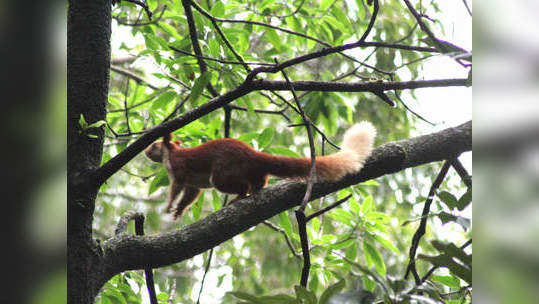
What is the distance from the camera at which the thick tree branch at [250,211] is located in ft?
5.19

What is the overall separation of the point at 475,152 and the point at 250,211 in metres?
1.37

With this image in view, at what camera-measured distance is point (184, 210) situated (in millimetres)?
2803

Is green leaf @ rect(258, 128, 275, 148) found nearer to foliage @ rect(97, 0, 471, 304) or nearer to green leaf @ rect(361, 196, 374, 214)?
foliage @ rect(97, 0, 471, 304)

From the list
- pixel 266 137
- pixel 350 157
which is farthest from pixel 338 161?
pixel 266 137

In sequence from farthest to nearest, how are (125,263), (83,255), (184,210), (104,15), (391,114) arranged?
(391,114) < (184,210) < (104,15) < (125,263) < (83,255)

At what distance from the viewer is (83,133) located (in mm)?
1522

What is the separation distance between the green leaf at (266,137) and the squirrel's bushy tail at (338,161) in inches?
4.5

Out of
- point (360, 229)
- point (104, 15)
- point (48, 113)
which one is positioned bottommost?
point (48, 113)

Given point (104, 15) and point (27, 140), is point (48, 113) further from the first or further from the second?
point (104, 15)

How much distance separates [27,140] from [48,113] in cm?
2

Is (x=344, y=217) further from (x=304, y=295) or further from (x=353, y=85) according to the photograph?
(x=304, y=295)

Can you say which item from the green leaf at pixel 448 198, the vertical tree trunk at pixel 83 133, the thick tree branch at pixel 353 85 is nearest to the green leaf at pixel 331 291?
the green leaf at pixel 448 198

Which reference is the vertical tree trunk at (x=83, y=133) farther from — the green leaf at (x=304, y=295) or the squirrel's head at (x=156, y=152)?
the squirrel's head at (x=156, y=152)

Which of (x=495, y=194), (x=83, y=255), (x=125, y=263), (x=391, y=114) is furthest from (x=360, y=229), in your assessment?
(x=391, y=114)
